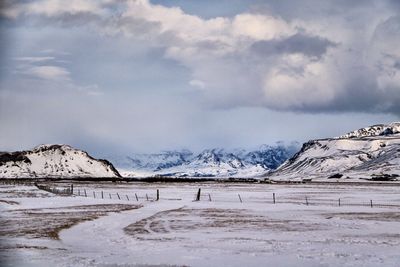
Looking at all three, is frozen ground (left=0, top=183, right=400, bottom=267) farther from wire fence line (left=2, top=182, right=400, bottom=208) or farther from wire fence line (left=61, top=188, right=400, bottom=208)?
wire fence line (left=2, top=182, right=400, bottom=208)

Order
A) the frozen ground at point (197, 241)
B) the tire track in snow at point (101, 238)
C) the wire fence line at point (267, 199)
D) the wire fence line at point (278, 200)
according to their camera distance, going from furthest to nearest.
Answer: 1. the wire fence line at point (267, 199)
2. the wire fence line at point (278, 200)
3. the tire track in snow at point (101, 238)
4. the frozen ground at point (197, 241)

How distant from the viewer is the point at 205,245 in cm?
2559

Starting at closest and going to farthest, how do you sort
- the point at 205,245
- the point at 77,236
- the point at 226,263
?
the point at 226,263 < the point at 205,245 < the point at 77,236

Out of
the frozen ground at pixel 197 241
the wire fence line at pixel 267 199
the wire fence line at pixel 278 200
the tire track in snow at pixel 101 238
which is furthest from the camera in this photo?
the wire fence line at pixel 267 199

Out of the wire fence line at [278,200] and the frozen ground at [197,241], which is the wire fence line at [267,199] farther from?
the frozen ground at [197,241]

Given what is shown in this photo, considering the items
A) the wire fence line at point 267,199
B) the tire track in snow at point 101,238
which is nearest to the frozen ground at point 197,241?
the tire track in snow at point 101,238

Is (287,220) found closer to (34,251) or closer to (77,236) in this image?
(77,236)

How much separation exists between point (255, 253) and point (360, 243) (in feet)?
20.9

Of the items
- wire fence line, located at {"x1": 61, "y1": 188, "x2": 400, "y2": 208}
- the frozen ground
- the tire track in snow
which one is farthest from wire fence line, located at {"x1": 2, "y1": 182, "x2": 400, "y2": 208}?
the tire track in snow

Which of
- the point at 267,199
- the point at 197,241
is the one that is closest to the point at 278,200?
the point at 267,199

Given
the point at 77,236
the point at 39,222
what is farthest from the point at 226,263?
the point at 39,222

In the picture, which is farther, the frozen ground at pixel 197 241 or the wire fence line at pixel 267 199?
the wire fence line at pixel 267 199

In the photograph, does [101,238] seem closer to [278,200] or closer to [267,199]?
[278,200]

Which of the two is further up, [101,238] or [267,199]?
[101,238]
